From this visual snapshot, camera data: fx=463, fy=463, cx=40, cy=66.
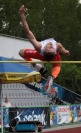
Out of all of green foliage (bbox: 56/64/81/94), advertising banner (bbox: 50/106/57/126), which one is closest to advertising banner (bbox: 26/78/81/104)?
green foliage (bbox: 56/64/81/94)

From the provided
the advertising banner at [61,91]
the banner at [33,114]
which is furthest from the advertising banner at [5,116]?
the advertising banner at [61,91]

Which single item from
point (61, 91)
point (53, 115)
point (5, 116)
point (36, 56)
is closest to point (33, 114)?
point (53, 115)

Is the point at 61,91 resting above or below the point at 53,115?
above

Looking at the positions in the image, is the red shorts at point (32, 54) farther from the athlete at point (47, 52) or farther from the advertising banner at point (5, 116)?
the advertising banner at point (5, 116)

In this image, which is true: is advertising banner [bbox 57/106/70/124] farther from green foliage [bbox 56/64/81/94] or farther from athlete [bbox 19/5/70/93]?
athlete [bbox 19/5/70/93]

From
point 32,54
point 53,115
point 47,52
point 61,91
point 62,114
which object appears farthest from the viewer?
point 61,91

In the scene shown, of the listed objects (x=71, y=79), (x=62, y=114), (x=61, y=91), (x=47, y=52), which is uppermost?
(x=47, y=52)

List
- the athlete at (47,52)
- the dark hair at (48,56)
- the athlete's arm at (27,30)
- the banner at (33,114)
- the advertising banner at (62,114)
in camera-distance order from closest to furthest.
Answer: the athlete's arm at (27,30), the athlete at (47,52), the dark hair at (48,56), the banner at (33,114), the advertising banner at (62,114)

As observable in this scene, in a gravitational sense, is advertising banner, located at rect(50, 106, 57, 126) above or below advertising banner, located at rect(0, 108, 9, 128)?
below

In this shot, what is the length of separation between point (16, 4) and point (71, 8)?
35.4 feet


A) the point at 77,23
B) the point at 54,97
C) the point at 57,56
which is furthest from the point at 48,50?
the point at 77,23

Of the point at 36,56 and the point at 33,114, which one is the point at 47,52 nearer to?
the point at 36,56

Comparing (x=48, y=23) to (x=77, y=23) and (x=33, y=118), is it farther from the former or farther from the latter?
(x=33, y=118)

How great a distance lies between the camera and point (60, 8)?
45781 mm
